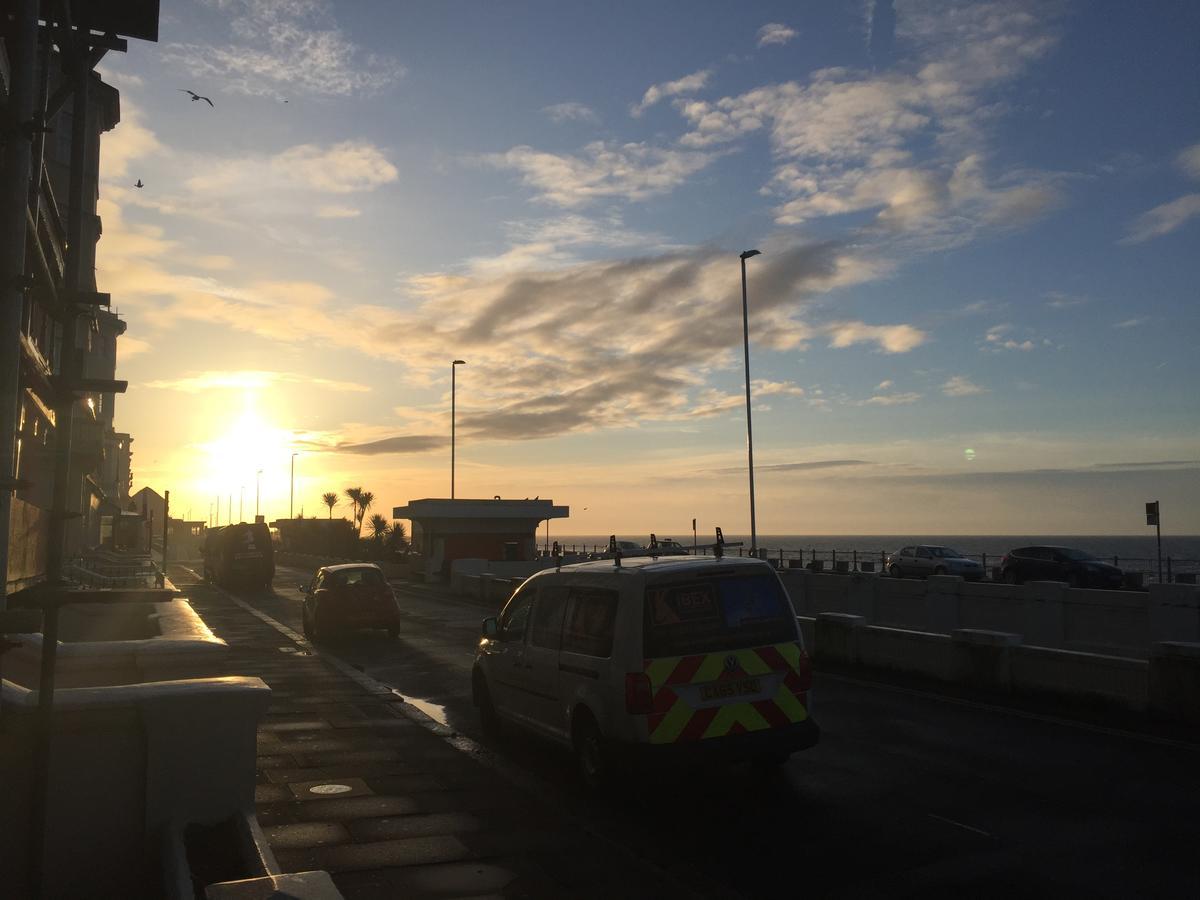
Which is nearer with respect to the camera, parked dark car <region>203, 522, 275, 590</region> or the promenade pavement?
the promenade pavement

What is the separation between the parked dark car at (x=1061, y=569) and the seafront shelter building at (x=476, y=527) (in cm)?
2405

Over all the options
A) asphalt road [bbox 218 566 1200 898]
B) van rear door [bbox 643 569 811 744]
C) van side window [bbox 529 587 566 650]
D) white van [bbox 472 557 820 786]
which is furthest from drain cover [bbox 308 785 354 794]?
van rear door [bbox 643 569 811 744]

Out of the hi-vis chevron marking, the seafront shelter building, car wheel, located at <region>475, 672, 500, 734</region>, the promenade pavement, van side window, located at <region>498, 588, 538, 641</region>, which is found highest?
the seafront shelter building

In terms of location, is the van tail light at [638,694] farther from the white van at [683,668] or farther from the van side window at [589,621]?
the van side window at [589,621]

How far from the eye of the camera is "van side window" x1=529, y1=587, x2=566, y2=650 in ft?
30.9

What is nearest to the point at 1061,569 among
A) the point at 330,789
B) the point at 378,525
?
the point at 330,789

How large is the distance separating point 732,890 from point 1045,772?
4045 mm

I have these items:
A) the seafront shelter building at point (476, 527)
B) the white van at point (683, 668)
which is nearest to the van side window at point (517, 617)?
the white van at point (683, 668)

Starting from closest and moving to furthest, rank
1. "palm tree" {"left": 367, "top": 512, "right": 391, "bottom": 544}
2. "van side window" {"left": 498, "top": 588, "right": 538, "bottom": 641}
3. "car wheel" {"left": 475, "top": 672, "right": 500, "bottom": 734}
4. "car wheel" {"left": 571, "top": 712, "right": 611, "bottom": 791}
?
"car wheel" {"left": 571, "top": 712, "right": 611, "bottom": 791} → "van side window" {"left": 498, "top": 588, "right": 538, "bottom": 641} → "car wheel" {"left": 475, "top": 672, "right": 500, "bottom": 734} → "palm tree" {"left": 367, "top": 512, "right": 391, "bottom": 544}

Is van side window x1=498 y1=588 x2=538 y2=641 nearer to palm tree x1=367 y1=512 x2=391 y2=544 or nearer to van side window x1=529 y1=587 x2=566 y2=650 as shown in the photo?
van side window x1=529 y1=587 x2=566 y2=650

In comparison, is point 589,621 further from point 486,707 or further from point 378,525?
point 378,525

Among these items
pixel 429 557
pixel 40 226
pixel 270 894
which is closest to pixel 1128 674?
pixel 270 894

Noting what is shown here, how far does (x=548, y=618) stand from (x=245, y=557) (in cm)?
3481

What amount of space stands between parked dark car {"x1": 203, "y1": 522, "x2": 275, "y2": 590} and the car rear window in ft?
120
